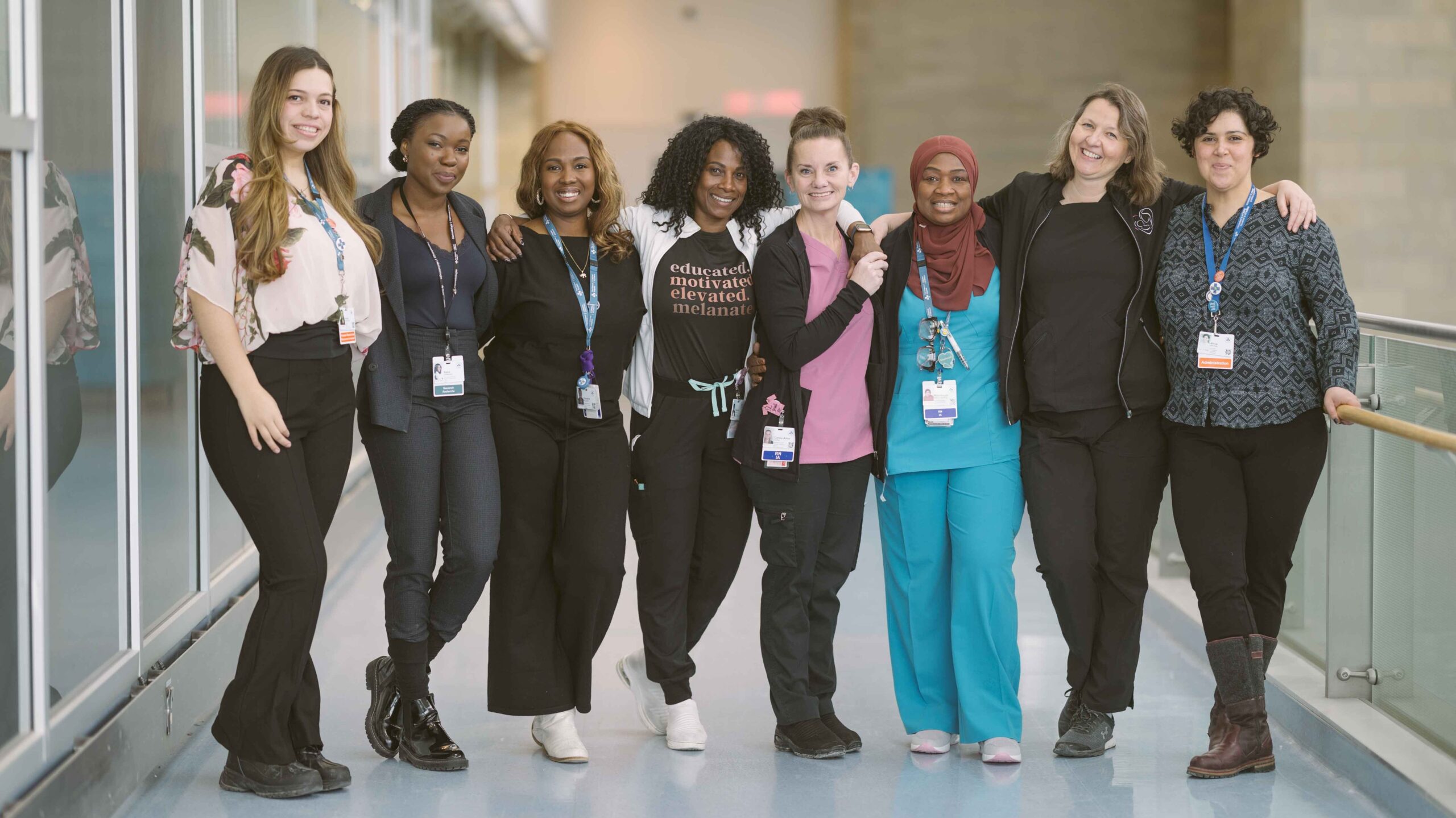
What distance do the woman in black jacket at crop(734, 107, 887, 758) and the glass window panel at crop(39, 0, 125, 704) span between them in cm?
154

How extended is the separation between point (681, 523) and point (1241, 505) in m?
1.36

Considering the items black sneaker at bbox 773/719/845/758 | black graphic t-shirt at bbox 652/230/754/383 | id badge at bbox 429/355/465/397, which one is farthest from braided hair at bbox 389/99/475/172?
black sneaker at bbox 773/719/845/758

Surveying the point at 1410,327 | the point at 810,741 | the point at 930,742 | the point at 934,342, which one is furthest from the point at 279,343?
the point at 1410,327

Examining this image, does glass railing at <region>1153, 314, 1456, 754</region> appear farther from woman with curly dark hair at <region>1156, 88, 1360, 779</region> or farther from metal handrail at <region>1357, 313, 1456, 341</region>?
woman with curly dark hair at <region>1156, 88, 1360, 779</region>

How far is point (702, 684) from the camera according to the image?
4191mm

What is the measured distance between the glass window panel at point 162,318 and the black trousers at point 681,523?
4.20ft

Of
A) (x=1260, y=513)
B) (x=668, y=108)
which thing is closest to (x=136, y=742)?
(x=1260, y=513)

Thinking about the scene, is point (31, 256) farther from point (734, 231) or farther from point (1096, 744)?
point (1096, 744)

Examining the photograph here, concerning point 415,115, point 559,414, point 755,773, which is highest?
point 415,115

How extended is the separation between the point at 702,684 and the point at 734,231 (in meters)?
1.53

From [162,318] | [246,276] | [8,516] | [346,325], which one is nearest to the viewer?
[8,516]

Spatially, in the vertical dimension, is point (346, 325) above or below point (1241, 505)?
above

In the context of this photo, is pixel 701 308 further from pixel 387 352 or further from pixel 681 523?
pixel 387 352

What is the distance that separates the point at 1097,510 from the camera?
3.40 meters
